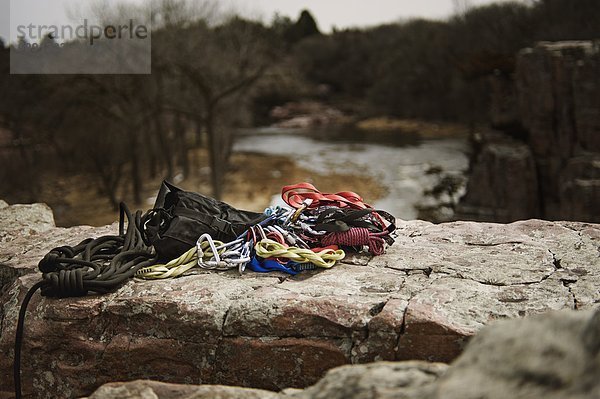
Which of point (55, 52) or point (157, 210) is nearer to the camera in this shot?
point (157, 210)

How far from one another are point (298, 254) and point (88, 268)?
1212 mm

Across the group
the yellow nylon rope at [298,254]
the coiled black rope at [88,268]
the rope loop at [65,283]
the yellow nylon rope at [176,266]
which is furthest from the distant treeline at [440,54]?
the rope loop at [65,283]

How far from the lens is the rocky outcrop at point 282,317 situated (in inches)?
112

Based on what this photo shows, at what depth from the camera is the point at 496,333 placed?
1.45 metres

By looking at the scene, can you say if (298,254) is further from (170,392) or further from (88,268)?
(170,392)

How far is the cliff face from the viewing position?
→ 38.6 ft

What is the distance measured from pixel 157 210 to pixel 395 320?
1.78 meters

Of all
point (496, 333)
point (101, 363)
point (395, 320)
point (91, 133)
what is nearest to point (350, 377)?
point (496, 333)

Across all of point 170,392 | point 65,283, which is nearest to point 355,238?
point 65,283

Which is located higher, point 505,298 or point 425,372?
point 425,372

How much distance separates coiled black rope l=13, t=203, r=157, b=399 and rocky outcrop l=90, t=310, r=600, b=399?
1949 millimetres

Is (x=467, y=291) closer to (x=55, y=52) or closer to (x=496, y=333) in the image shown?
(x=496, y=333)

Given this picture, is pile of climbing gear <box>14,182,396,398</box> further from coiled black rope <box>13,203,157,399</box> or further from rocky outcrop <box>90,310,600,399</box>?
rocky outcrop <box>90,310,600,399</box>

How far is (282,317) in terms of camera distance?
2.96 meters
